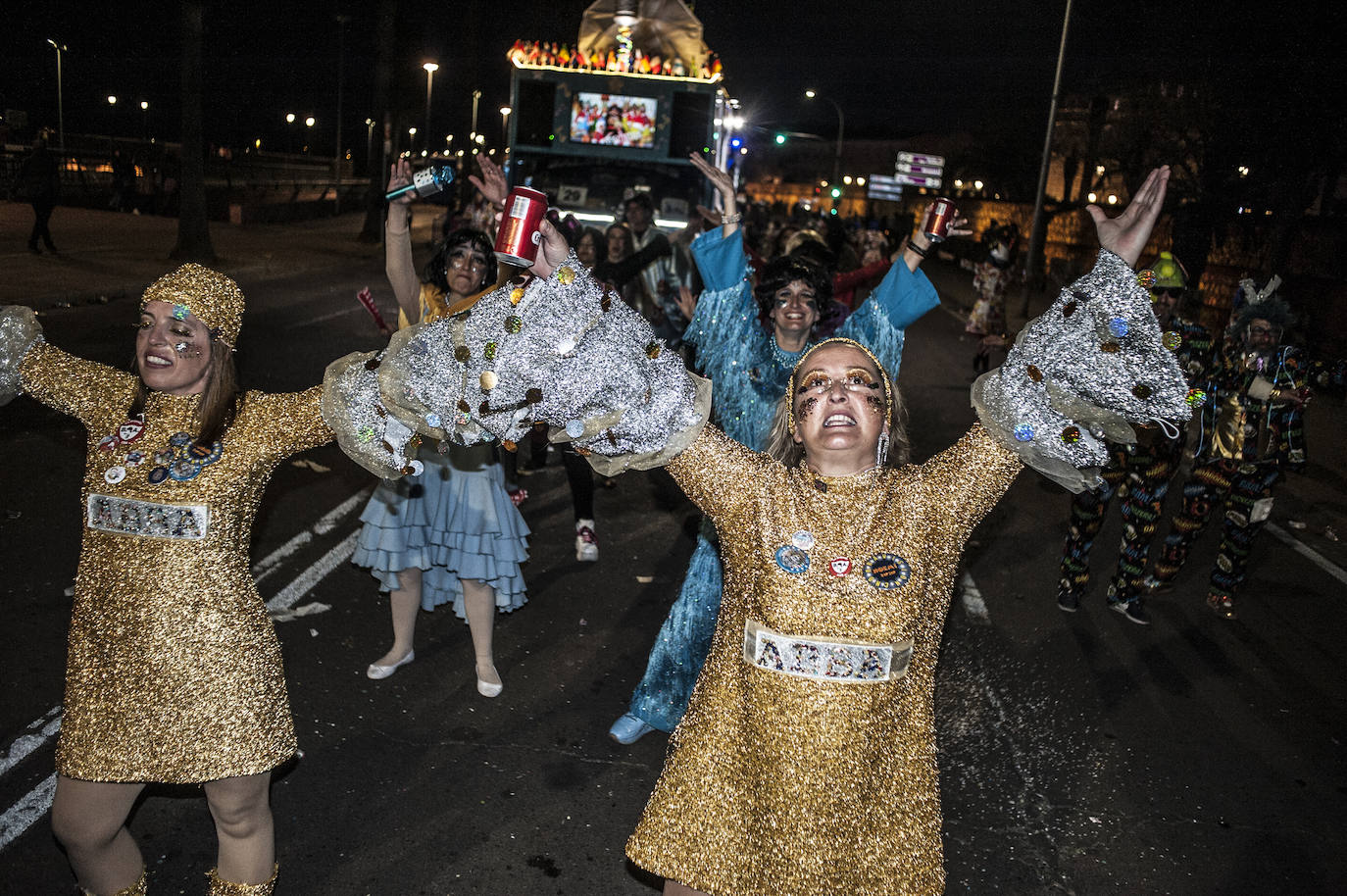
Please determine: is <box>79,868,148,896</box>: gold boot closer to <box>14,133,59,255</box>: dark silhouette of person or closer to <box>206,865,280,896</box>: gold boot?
<box>206,865,280,896</box>: gold boot

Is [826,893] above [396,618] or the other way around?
above

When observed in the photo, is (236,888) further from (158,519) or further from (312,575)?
(312,575)

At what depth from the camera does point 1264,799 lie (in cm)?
452

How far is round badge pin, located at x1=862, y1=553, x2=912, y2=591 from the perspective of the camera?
8.06ft

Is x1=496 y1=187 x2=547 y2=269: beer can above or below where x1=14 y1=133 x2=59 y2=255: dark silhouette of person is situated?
above

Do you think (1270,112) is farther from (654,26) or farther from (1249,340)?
(1249,340)

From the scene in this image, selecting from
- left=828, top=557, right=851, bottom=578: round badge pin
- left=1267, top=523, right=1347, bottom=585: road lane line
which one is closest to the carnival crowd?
left=828, top=557, right=851, bottom=578: round badge pin

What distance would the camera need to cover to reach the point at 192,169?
67.4ft

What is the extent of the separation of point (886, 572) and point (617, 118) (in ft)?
47.0

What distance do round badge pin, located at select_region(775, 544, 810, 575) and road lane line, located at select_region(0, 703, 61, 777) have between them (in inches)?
126

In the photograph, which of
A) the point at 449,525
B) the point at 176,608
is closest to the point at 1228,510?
the point at 449,525

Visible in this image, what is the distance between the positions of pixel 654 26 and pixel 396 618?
505 inches

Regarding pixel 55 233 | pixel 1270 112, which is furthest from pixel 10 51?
Answer: pixel 1270 112

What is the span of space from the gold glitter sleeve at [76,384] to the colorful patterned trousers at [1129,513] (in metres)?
5.10
